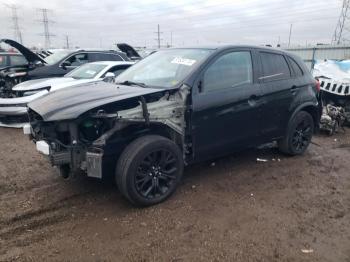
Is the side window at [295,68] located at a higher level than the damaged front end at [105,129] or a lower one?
higher

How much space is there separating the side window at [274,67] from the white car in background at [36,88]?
111 inches

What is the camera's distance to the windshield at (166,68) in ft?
13.5

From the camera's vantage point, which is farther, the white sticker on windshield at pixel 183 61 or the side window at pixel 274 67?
the side window at pixel 274 67

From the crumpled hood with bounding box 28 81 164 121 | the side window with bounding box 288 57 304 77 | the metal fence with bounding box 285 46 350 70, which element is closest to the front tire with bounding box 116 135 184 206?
the crumpled hood with bounding box 28 81 164 121

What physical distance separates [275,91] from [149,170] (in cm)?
229

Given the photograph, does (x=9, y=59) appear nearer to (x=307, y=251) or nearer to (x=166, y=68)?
(x=166, y=68)

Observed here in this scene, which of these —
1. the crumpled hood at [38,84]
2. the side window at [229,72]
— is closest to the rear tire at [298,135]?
the side window at [229,72]

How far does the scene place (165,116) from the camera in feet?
12.6

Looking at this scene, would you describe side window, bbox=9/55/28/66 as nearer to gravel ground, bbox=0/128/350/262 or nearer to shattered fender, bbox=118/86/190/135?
gravel ground, bbox=0/128/350/262

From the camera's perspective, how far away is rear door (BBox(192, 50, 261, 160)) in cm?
406

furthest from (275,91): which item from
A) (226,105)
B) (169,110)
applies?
(169,110)

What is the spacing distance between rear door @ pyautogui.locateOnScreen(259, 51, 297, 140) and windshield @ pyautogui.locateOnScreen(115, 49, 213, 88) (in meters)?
1.03

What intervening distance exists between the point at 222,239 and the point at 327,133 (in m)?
5.10

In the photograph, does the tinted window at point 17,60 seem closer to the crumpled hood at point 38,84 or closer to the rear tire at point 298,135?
the crumpled hood at point 38,84
